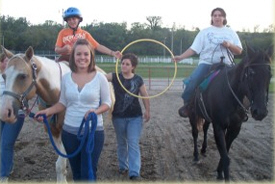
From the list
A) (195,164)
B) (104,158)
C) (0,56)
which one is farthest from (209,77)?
(0,56)

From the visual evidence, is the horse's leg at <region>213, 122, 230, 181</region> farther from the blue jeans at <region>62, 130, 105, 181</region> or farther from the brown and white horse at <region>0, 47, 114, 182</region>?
the brown and white horse at <region>0, 47, 114, 182</region>

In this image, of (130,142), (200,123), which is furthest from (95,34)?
(130,142)

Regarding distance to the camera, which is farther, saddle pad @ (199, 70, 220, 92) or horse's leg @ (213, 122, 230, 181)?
saddle pad @ (199, 70, 220, 92)

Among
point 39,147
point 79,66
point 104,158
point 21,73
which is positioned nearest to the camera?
point 79,66

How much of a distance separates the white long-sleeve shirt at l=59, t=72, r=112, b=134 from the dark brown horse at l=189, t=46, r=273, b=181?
2276 millimetres

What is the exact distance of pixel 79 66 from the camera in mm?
3672

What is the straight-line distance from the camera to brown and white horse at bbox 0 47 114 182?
12.8 feet

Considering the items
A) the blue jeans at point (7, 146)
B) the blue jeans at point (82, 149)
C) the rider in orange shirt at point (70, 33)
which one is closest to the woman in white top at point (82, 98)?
the blue jeans at point (82, 149)

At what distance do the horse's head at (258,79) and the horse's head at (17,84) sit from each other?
307 cm

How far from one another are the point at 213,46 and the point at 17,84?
3736mm

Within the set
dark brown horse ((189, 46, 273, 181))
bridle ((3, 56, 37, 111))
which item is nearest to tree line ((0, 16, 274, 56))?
dark brown horse ((189, 46, 273, 181))

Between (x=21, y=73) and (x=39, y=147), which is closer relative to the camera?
(x=21, y=73)

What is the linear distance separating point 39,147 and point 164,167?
3.03 m

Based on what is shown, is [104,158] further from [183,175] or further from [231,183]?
[231,183]
